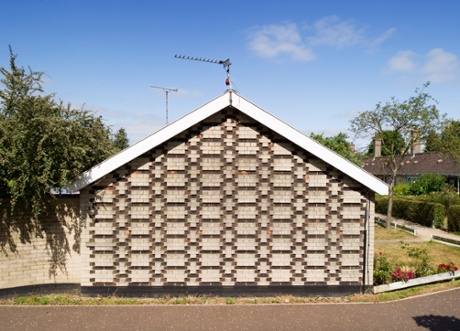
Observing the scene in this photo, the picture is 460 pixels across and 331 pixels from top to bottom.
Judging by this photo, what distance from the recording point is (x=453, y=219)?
20547mm

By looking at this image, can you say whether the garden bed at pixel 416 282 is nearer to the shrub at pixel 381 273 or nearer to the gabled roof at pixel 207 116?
the shrub at pixel 381 273

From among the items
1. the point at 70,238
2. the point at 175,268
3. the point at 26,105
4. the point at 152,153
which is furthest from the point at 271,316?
the point at 26,105

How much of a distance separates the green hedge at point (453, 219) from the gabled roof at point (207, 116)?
15334 millimetres

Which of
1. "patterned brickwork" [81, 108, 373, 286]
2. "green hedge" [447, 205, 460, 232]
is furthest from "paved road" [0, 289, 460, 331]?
"green hedge" [447, 205, 460, 232]

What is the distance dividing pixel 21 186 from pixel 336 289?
883 centimetres

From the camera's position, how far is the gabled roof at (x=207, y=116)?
28.1 ft

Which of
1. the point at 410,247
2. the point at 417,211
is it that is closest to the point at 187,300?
the point at 410,247

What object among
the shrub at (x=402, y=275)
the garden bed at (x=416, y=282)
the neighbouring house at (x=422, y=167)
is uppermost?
the neighbouring house at (x=422, y=167)

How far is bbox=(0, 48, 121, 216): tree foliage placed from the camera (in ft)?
26.7

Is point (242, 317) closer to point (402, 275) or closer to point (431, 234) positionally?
point (402, 275)

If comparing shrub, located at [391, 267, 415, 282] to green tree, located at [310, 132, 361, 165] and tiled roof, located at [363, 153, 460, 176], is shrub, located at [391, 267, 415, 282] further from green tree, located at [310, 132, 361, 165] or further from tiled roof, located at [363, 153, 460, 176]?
tiled roof, located at [363, 153, 460, 176]

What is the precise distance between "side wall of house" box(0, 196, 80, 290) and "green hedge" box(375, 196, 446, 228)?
22534 mm

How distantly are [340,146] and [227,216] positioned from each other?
27.0 meters

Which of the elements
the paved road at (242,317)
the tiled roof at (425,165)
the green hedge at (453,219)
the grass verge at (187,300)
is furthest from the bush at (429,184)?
the grass verge at (187,300)
